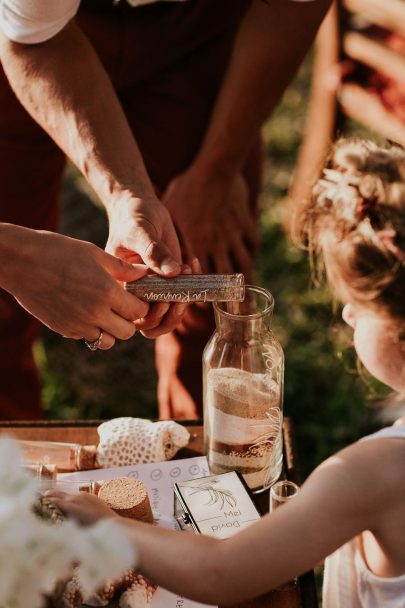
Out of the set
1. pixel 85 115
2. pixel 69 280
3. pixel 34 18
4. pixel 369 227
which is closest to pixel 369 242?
pixel 369 227

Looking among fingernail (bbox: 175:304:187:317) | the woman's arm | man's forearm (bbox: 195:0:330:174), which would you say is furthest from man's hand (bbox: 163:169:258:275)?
fingernail (bbox: 175:304:187:317)

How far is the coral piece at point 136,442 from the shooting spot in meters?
1.16

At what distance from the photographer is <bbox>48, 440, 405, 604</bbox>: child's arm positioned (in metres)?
0.82

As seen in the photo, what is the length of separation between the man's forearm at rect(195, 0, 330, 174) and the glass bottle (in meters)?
0.58

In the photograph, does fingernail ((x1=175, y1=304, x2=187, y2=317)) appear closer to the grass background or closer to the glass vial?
the glass vial

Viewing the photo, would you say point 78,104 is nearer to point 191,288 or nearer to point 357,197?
point 191,288

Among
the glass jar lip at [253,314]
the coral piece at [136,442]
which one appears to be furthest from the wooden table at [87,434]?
the glass jar lip at [253,314]

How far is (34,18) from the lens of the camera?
4.43 feet

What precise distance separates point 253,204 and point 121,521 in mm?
1189

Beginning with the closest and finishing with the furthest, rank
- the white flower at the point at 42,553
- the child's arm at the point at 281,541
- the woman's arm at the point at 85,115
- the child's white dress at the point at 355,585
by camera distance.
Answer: the white flower at the point at 42,553 < the child's arm at the point at 281,541 < the child's white dress at the point at 355,585 < the woman's arm at the point at 85,115

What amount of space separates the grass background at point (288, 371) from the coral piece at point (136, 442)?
82cm

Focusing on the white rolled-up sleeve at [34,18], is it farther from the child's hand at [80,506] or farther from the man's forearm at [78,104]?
the child's hand at [80,506]

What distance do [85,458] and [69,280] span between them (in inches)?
11.1

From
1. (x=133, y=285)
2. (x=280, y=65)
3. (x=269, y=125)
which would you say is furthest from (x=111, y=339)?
(x=269, y=125)
